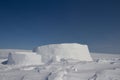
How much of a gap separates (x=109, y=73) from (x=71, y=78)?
259 centimetres

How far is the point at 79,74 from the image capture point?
12984mm

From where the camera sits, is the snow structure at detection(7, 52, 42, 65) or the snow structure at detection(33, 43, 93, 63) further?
the snow structure at detection(33, 43, 93, 63)

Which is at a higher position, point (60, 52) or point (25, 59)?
point (60, 52)

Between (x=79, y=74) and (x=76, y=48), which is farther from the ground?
(x=76, y=48)

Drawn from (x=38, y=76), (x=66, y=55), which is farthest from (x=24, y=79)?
(x=66, y=55)

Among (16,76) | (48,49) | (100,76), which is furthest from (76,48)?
(100,76)

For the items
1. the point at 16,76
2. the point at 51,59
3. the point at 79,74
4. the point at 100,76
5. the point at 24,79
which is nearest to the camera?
the point at 100,76

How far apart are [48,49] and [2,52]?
30.1m

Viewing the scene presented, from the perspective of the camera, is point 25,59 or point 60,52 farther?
point 60,52

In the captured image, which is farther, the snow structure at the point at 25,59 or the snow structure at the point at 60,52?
the snow structure at the point at 60,52

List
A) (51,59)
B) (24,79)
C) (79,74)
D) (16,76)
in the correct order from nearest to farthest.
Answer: (79,74)
(24,79)
(16,76)
(51,59)

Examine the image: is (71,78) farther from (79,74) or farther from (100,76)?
(100,76)

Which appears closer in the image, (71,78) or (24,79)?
(71,78)

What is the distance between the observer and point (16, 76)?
600 inches
